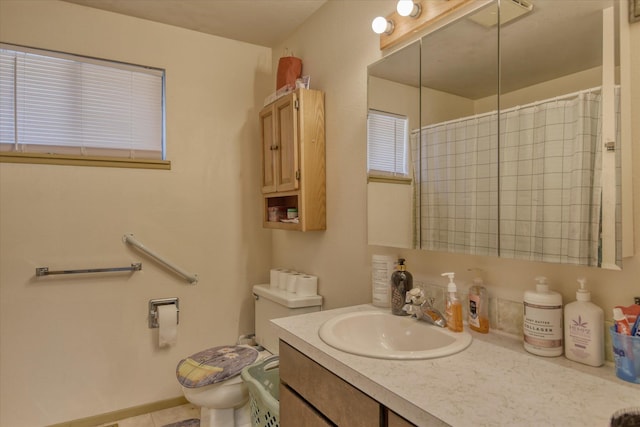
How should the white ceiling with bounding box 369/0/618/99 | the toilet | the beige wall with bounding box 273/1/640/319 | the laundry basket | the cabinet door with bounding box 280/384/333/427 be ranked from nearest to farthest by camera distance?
1. the white ceiling with bounding box 369/0/618/99
2. the cabinet door with bounding box 280/384/333/427
3. the laundry basket
4. the beige wall with bounding box 273/1/640/319
5. the toilet

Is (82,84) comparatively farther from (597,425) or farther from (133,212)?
(597,425)

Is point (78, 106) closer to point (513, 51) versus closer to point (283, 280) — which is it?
point (283, 280)

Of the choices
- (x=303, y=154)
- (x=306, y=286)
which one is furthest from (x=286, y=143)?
(x=306, y=286)

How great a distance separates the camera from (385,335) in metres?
1.42

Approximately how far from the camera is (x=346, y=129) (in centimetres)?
195

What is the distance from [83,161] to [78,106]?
1.09ft

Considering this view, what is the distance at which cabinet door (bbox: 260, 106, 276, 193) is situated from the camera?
2.29 meters

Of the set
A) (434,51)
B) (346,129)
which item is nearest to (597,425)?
(434,51)

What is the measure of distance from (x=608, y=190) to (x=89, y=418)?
2.69m

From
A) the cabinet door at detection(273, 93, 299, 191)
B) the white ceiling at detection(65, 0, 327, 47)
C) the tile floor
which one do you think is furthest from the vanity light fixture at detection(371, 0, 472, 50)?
the tile floor

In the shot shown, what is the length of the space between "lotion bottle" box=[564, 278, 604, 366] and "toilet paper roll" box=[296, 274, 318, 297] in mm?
1326

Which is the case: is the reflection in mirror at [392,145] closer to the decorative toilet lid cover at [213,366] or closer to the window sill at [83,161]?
the decorative toilet lid cover at [213,366]

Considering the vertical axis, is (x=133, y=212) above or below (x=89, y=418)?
above

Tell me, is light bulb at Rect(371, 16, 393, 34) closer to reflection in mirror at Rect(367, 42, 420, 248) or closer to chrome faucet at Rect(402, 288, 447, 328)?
reflection in mirror at Rect(367, 42, 420, 248)
